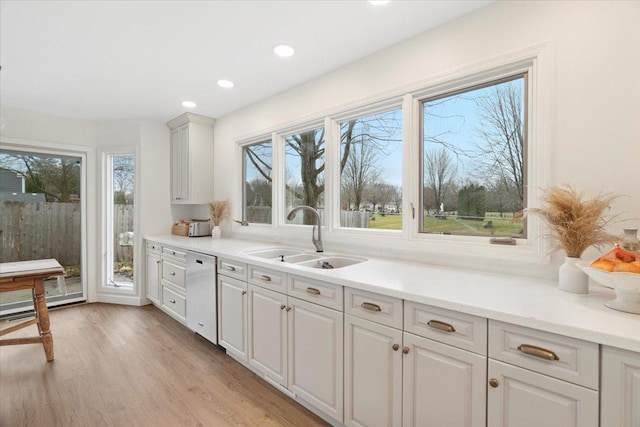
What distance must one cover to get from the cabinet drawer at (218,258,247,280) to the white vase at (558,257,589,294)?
6.46 ft

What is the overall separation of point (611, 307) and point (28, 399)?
132 inches

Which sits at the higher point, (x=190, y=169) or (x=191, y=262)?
(x=190, y=169)

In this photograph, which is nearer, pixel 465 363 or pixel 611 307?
pixel 611 307

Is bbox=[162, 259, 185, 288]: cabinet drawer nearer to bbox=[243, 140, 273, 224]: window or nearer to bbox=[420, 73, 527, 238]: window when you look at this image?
bbox=[243, 140, 273, 224]: window

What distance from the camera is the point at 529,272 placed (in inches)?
66.3

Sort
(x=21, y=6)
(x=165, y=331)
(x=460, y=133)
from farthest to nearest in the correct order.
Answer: (x=165, y=331) → (x=460, y=133) → (x=21, y=6)

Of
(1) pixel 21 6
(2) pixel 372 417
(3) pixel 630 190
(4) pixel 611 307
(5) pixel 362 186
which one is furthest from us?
(5) pixel 362 186

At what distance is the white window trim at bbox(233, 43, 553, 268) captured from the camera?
1.64 m

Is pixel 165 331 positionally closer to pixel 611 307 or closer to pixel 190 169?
pixel 190 169

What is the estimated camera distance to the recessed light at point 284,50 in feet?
7.66

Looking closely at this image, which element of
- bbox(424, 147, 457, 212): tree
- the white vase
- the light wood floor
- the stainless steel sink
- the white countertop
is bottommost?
the light wood floor

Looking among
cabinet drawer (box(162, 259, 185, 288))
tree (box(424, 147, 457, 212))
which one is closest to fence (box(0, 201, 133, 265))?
cabinet drawer (box(162, 259, 185, 288))

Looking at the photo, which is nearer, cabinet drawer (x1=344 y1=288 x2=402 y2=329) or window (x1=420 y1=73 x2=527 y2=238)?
cabinet drawer (x1=344 y1=288 x2=402 y2=329)

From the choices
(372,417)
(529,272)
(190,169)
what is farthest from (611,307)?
(190,169)
